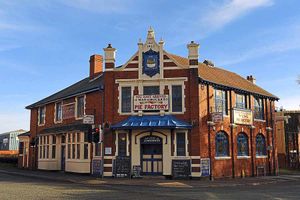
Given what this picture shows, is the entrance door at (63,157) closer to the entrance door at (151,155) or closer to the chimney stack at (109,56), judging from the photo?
the entrance door at (151,155)

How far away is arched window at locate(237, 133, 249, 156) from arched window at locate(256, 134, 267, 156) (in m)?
1.71

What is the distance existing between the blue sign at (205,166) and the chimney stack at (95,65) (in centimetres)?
1454

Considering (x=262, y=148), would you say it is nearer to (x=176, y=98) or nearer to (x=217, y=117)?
(x=217, y=117)

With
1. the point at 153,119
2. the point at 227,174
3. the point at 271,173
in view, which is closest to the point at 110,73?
the point at 153,119

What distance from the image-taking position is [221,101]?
26781 millimetres

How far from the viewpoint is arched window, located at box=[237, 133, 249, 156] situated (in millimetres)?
27531

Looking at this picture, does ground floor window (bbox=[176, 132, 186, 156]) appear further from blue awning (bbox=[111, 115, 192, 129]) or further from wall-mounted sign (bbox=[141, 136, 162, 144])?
wall-mounted sign (bbox=[141, 136, 162, 144])

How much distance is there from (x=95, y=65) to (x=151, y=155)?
1320 cm

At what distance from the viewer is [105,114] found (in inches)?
1013

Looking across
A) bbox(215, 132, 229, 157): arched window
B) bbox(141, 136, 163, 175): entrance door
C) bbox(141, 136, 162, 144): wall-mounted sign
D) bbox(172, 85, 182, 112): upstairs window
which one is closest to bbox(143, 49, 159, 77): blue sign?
bbox(172, 85, 182, 112): upstairs window

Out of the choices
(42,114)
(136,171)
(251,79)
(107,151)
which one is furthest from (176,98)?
(42,114)

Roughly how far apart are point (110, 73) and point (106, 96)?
1.63 m

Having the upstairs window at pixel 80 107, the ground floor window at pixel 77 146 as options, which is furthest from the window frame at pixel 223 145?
the upstairs window at pixel 80 107

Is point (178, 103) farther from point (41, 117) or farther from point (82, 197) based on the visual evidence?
point (41, 117)
